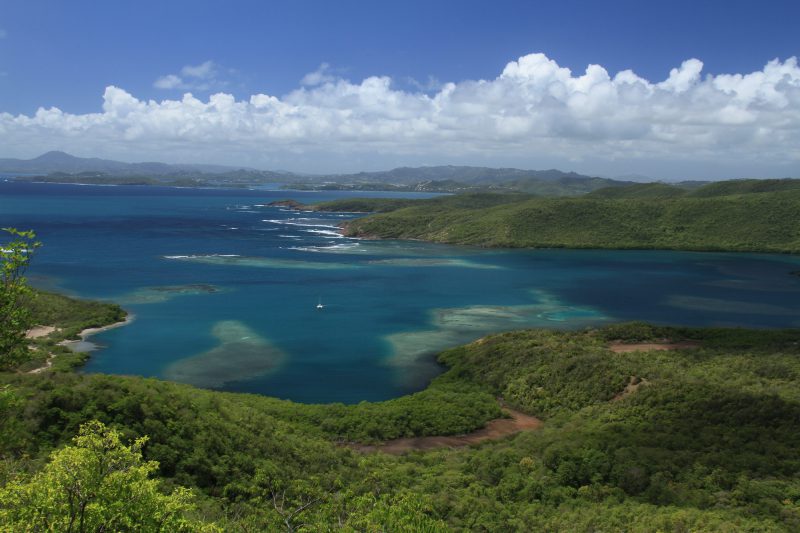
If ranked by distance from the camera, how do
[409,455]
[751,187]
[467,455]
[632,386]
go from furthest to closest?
1. [751,187]
2. [632,386]
3. [409,455]
4. [467,455]

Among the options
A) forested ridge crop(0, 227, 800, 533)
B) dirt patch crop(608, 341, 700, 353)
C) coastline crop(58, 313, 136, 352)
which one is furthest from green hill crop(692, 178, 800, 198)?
coastline crop(58, 313, 136, 352)

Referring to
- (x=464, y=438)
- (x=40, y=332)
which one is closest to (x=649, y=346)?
(x=464, y=438)

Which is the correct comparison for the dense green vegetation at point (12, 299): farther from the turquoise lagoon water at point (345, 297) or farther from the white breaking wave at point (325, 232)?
the white breaking wave at point (325, 232)

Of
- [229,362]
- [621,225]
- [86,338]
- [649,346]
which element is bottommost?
[229,362]

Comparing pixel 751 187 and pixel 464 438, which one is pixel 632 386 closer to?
pixel 464 438

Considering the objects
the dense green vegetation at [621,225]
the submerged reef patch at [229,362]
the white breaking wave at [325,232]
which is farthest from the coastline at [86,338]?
the dense green vegetation at [621,225]

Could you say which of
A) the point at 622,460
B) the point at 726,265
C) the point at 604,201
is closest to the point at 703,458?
the point at 622,460

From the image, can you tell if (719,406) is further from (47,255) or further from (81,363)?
(47,255)

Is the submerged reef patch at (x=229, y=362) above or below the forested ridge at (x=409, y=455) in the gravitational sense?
below
